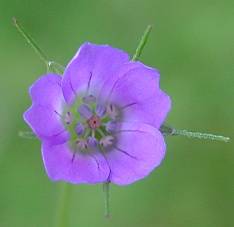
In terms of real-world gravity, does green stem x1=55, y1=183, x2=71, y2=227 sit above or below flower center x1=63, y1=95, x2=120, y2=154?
below

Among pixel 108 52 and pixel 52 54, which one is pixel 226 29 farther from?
pixel 108 52

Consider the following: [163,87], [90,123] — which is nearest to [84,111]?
[90,123]

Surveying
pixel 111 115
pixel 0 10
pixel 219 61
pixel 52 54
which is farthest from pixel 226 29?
pixel 111 115

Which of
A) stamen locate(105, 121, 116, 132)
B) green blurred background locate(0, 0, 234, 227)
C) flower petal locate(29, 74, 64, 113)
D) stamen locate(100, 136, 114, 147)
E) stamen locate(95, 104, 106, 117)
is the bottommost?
green blurred background locate(0, 0, 234, 227)

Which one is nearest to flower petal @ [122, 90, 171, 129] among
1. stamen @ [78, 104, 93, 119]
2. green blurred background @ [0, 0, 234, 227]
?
stamen @ [78, 104, 93, 119]

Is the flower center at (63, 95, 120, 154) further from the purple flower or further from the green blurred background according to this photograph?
the green blurred background

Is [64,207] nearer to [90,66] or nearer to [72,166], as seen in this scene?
[72,166]

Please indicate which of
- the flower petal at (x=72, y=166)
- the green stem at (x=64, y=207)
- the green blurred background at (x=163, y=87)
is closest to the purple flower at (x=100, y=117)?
the flower petal at (x=72, y=166)
